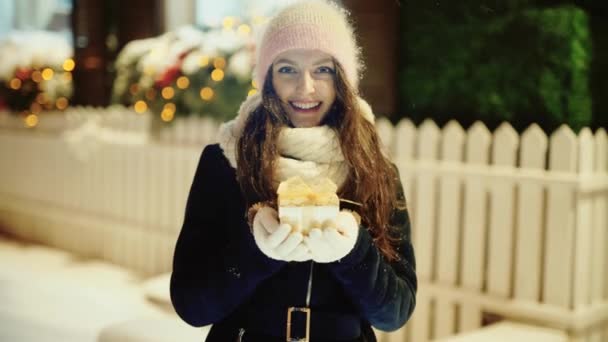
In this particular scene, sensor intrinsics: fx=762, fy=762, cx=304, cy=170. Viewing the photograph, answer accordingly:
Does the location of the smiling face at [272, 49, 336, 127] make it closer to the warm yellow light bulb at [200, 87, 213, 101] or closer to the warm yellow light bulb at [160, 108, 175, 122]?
the warm yellow light bulb at [200, 87, 213, 101]

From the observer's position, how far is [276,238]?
1050 millimetres

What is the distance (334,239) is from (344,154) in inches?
8.4

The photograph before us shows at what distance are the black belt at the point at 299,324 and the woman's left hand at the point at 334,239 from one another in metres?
0.18

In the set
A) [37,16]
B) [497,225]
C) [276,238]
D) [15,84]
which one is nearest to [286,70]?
[276,238]

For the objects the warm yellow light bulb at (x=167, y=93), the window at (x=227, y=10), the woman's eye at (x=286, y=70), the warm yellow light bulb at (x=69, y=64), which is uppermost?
the window at (x=227, y=10)

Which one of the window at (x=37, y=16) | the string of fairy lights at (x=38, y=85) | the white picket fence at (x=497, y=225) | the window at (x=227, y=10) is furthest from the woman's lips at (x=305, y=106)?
the string of fairy lights at (x=38, y=85)

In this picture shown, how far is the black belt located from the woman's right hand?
0.18 meters

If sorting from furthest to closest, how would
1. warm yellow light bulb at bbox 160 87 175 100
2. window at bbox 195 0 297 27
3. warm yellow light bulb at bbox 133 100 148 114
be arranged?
Answer: warm yellow light bulb at bbox 133 100 148 114, warm yellow light bulb at bbox 160 87 175 100, window at bbox 195 0 297 27

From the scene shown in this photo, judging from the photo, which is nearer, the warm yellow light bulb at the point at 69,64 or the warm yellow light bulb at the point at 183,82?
the warm yellow light bulb at the point at 183,82

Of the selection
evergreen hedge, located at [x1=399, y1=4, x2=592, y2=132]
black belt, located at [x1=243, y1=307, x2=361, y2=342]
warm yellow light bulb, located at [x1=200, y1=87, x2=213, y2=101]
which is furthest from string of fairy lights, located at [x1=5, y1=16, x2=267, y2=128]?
black belt, located at [x1=243, y1=307, x2=361, y2=342]

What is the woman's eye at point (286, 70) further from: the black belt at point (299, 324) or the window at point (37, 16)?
the window at point (37, 16)

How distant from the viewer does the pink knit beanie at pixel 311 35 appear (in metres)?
1.22

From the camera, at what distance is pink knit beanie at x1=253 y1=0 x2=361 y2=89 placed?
4.00 ft

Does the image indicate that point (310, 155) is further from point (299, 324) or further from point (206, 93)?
point (206, 93)
